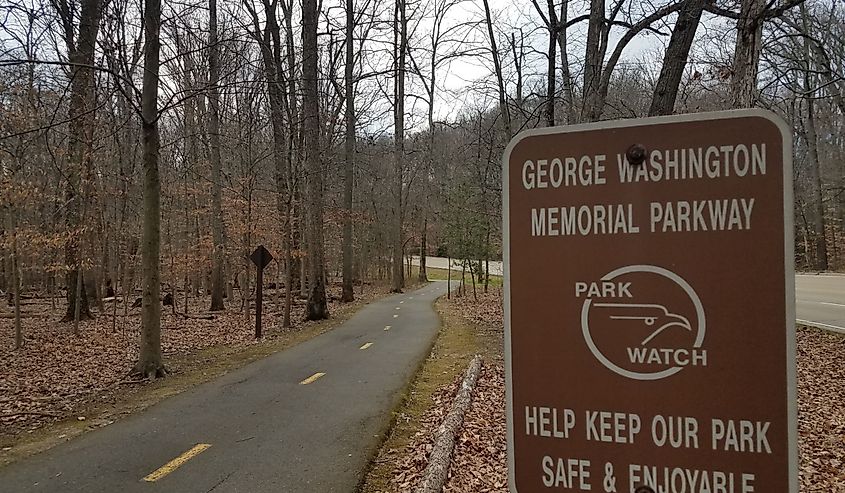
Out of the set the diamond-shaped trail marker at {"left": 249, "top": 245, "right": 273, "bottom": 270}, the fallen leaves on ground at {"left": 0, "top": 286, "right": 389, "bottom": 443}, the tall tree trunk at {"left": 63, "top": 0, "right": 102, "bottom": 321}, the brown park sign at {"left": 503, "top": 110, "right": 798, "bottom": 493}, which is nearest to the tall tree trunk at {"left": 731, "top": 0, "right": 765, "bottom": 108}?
the brown park sign at {"left": 503, "top": 110, "right": 798, "bottom": 493}

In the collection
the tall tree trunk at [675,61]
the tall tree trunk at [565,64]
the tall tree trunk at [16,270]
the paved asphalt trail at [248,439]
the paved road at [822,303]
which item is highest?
the tall tree trunk at [565,64]

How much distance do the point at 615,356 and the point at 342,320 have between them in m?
17.5

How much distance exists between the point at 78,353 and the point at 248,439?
757 centimetres

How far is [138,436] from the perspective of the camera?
21.0 feet

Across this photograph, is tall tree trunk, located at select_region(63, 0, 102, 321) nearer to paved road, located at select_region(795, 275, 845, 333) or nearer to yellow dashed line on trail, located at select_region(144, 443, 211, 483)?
yellow dashed line on trail, located at select_region(144, 443, 211, 483)

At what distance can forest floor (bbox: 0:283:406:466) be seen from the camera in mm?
Result: 7008

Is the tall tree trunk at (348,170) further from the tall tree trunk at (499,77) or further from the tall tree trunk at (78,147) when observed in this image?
the tall tree trunk at (78,147)

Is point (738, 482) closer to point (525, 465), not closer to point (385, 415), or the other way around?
point (525, 465)

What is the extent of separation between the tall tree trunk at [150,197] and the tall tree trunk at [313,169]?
7599 mm

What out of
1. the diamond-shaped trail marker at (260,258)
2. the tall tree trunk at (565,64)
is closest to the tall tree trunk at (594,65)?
the tall tree trunk at (565,64)

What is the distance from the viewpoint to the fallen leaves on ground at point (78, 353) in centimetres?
769

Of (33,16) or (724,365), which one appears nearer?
(724,365)

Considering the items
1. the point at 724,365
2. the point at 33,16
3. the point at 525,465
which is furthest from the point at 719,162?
the point at 33,16

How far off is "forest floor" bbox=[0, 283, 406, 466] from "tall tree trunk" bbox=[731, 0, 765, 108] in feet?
30.0
